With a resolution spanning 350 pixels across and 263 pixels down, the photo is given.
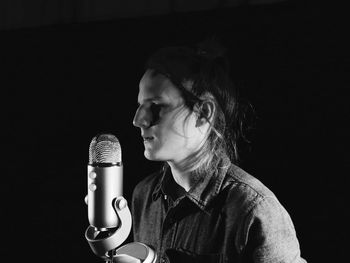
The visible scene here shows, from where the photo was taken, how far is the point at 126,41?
1825mm

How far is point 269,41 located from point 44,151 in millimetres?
1201

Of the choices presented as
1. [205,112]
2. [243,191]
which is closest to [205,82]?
[205,112]

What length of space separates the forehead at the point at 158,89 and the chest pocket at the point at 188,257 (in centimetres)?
44

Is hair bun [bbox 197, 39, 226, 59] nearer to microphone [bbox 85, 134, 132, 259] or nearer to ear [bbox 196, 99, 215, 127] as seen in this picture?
ear [bbox 196, 99, 215, 127]

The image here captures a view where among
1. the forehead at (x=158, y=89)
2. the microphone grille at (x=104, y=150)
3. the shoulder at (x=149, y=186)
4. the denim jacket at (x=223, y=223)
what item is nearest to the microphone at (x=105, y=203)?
the microphone grille at (x=104, y=150)

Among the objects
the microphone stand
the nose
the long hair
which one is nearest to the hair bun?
the long hair

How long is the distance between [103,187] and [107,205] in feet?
0.14

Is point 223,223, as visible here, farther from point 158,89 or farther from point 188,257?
point 158,89

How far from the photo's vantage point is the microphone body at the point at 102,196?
95 cm

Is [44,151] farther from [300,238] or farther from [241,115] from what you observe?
[300,238]

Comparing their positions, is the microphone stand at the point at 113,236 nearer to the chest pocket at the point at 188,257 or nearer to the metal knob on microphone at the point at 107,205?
the metal knob on microphone at the point at 107,205

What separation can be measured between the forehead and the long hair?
0.01 meters

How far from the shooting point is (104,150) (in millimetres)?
980

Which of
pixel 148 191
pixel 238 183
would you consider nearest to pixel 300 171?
pixel 238 183
